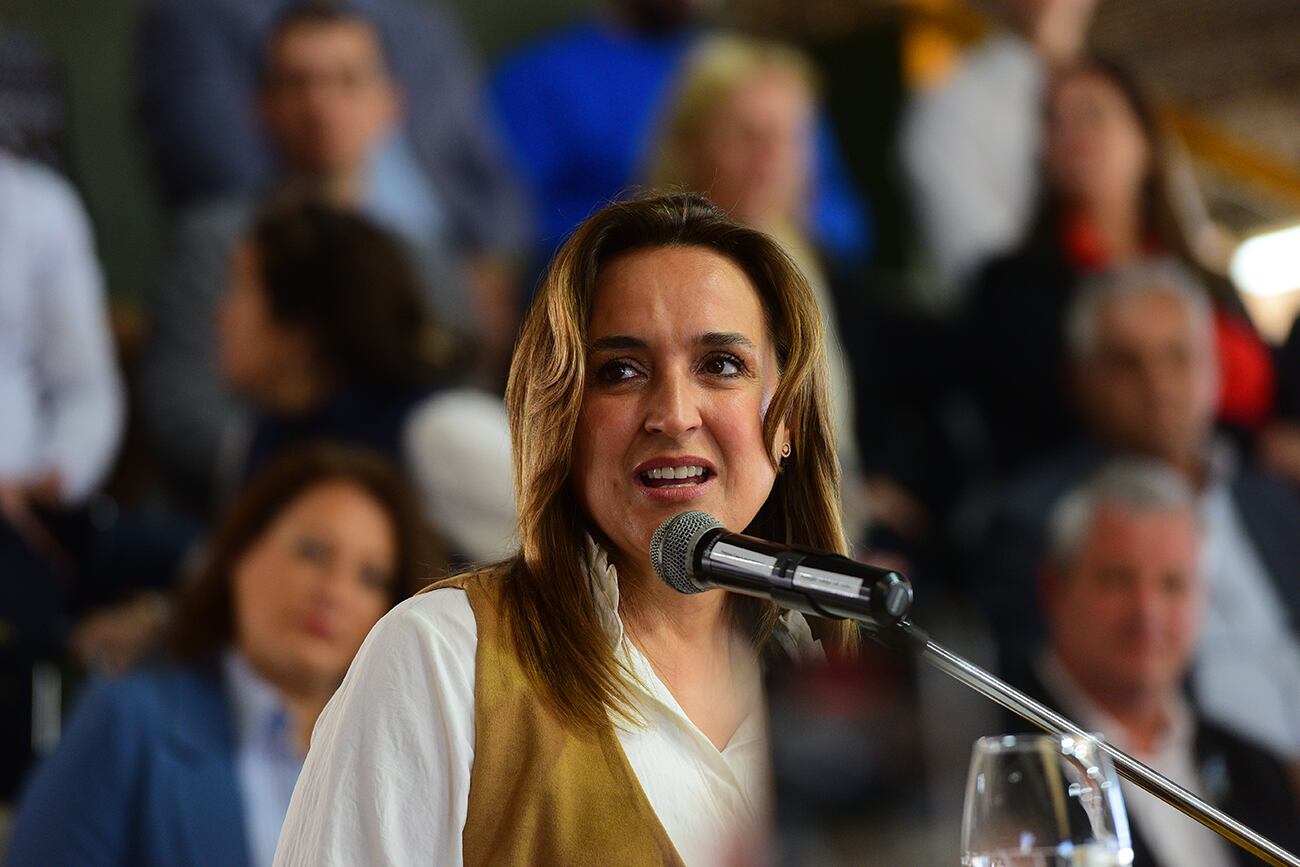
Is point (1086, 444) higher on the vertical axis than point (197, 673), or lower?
higher

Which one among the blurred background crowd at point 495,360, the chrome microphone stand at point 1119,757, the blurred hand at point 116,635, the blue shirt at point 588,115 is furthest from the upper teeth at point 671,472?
the blue shirt at point 588,115

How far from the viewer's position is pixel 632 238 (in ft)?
4.13

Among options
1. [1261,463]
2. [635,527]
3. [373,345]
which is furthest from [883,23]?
[635,527]

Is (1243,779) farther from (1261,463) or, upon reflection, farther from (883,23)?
(883,23)

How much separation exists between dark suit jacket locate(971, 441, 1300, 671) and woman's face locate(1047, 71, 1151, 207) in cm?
66

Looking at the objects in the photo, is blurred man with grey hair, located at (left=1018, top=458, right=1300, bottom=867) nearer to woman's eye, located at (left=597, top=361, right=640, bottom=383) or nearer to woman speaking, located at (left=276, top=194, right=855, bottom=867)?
woman speaking, located at (left=276, top=194, right=855, bottom=867)

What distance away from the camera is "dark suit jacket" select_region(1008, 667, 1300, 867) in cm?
265

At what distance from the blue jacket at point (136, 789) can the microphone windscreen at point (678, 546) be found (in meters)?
1.16

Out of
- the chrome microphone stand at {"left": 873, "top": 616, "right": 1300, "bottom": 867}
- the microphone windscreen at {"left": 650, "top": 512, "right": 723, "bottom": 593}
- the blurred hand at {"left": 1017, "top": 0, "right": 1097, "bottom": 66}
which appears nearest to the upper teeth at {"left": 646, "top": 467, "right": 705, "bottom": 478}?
the microphone windscreen at {"left": 650, "top": 512, "right": 723, "bottom": 593}

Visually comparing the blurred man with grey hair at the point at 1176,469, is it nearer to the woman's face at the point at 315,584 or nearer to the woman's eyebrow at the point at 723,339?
the woman's face at the point at 315,584

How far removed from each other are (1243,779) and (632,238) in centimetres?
188

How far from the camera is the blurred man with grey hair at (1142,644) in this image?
2646mm

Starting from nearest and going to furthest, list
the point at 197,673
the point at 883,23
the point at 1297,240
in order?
the point at 197,673
the point at 883,23
the point at 1297,240

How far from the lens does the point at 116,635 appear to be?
105 inches
